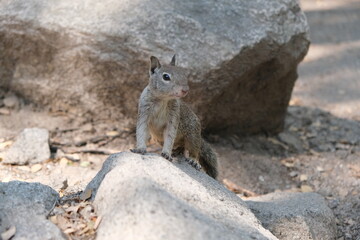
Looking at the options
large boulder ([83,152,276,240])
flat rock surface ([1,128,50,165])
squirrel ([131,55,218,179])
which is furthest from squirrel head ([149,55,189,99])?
flat rock surface ([1,128,50,165])

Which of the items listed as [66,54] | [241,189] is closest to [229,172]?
[241,189]

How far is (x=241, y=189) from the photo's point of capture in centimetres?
567

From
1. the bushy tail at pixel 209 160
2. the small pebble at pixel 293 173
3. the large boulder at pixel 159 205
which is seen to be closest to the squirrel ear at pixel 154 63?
the large boulder at pixel 159 205

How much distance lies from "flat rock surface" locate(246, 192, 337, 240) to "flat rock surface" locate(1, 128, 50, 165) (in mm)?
2250

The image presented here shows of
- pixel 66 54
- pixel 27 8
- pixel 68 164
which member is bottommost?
pixel 68 164

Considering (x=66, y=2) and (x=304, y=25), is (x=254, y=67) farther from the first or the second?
(x=66, y=2)

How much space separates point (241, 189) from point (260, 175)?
0.45m

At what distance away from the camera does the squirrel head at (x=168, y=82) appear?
13.5 feet

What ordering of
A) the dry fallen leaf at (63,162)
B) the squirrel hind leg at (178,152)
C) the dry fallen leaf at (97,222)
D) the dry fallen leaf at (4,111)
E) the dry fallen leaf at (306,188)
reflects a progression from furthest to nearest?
the dry fallen leaf at (4,111) → the dry fallen leaf at (306,188) → the dry fallen leaf at (63,162) → the squirrel hind leg at (178,152) → the dry fallen leaf at (97,222)

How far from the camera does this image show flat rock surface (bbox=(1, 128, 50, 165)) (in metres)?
5.35

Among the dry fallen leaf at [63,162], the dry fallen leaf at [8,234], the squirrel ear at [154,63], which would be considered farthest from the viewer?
the dry fallen leaf at [63,162]

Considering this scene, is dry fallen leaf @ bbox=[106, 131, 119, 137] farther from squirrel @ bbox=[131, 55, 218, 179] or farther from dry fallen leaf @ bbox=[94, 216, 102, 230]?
dry fallen leaf @ bbox=[94, 216, 102, 230]

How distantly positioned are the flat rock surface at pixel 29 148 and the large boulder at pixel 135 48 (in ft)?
2.16

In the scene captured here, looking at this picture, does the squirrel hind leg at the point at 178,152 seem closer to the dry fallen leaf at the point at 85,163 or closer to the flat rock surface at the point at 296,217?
the flat rock surface at the point at 296,217
